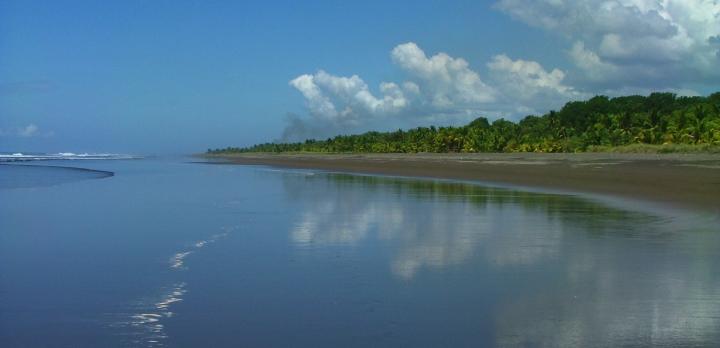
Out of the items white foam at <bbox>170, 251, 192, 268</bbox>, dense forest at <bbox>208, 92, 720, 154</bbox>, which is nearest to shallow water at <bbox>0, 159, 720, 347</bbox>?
white foam at <bbox>170, 251, 192, 268</bbox>

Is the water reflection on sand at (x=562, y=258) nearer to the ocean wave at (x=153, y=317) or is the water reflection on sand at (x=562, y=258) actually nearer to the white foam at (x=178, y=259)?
the white foam at (x=178, y=259)

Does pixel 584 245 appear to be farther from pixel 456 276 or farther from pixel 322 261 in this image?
pixel 322 261

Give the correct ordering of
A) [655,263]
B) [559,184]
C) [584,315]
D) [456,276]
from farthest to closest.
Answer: [559,184] < [655,263] < [456,276] < [584,315]

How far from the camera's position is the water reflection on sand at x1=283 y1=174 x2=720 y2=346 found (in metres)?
6.26

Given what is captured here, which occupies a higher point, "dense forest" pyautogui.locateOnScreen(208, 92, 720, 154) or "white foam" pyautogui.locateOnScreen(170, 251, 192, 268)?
"dense forest" pyautogui.locateOnScreen(208, 92, 720, 154)

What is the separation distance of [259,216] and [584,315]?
36.0ft

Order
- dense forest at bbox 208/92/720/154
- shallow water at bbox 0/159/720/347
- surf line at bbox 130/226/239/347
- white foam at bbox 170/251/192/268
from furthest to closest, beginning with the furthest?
dense forest at bbox 208/92/720/154 → white foam at bbox 170/251/192/268 → shallow water at bbox 0/159/720/347 → surf line at bbox 130/226/239/347

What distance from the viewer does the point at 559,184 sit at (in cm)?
2925

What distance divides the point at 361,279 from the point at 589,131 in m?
70.8

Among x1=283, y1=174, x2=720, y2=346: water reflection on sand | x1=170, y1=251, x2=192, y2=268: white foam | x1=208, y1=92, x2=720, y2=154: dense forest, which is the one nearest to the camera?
x1=283, y1=174, x2=720, y2=346: water reflection on sand

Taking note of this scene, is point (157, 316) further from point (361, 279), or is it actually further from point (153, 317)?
point (361, 279)

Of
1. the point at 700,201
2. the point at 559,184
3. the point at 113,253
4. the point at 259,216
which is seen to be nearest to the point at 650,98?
the point at 559,184

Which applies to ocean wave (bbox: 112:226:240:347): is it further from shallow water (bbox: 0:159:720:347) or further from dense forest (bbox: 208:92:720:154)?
dense forest (bbox: 208:92:720:154)

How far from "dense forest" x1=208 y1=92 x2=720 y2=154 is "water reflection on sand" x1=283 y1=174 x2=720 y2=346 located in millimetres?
36293
